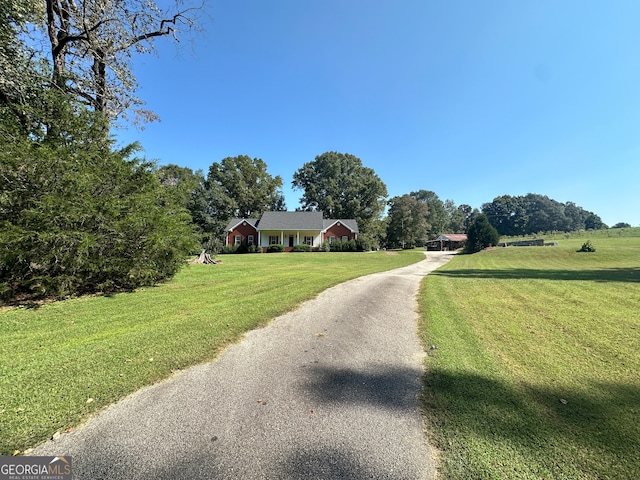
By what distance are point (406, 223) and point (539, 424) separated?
5789 cm

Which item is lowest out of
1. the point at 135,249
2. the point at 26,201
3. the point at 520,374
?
the point at 520,374

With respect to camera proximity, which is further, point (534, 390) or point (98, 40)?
point (98, 40)

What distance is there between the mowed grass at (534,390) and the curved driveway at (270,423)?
380 millimetres

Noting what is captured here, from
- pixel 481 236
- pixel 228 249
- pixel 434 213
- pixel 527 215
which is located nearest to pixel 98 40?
pixel 228 249

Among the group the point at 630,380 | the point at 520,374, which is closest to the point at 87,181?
the point at 520,374

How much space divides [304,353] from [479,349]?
2796 millimetres

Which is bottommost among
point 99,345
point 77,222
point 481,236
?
point 99,345

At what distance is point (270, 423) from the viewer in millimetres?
2637

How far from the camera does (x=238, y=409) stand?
287 centimetres

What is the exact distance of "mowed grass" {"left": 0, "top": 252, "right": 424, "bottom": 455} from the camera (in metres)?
2.77

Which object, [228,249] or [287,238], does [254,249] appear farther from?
[287,238]

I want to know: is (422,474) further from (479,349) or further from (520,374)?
(479,349)

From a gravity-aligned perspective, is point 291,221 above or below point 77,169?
above

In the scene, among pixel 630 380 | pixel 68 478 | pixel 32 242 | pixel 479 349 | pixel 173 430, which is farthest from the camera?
pixel 32 242
